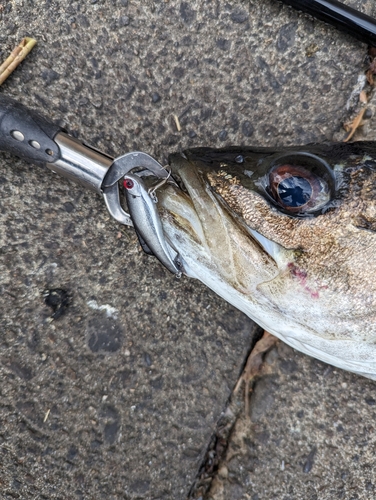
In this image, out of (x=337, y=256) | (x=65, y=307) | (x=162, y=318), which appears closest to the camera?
(x=337, y=256)

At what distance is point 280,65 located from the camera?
1.74 meters

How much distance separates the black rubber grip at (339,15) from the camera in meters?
1.59

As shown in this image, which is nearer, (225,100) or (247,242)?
(247,242)

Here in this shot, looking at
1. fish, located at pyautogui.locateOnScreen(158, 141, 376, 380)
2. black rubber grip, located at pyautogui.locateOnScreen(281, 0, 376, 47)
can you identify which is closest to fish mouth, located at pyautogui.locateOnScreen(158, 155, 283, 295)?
fish, located at pyautogui.locateOnScreen(158, 141, 376, 380)

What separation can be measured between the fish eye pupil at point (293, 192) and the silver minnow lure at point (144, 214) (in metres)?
0.39

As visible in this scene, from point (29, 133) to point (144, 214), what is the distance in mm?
436

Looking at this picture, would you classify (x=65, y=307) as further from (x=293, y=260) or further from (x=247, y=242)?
(x=293, y=260)

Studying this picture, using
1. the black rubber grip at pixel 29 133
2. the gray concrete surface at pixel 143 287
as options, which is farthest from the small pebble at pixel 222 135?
the black rubber grip at pixel 29 133

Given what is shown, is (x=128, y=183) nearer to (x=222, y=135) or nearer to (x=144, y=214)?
(x=144, y=214)

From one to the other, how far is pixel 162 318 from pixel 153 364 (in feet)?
0.64

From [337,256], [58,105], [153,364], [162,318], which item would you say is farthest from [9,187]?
[337,256]

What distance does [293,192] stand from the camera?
46.6 inches

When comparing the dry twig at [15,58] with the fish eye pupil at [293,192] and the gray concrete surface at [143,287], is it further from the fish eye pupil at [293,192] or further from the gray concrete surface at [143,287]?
the fish eye pupil at [293,192]

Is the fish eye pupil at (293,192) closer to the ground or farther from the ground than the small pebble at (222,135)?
closer to the ground
